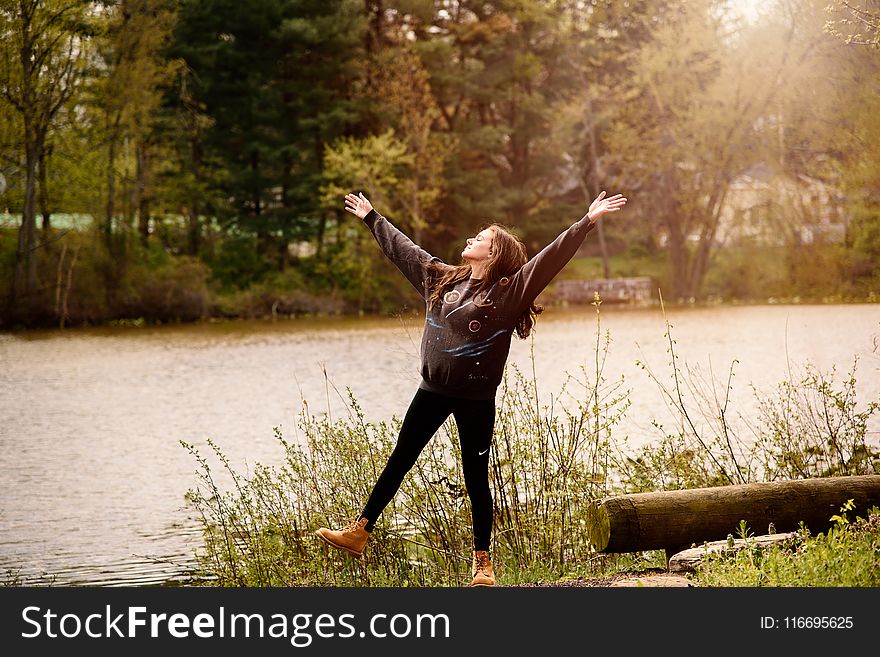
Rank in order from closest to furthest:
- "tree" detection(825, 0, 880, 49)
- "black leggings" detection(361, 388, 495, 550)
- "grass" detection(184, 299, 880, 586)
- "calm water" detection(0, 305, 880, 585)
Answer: "black leggings" detection(361, 388, 495, 550)
"grass" detection(184, 299, 880, 586)
"tree" detection(825, 0, 880, 49)
"calm water" detection(0, 305, 880, 585)

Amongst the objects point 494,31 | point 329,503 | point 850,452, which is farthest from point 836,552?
point 494,31

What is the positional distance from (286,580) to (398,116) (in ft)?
112

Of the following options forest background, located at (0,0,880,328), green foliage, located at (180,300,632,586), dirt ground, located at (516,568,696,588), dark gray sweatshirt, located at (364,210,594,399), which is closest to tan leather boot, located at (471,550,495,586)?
dirt ground, located at (516,568,696,588)

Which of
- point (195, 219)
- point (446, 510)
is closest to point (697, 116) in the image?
point (195, 219)

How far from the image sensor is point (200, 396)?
1889cm

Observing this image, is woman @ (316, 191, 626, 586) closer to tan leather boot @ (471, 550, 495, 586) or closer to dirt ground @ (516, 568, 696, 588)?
tan leather boot @ (471, 550, 495, 586)

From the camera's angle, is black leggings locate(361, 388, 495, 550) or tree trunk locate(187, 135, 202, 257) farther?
tree trunk locate(187, 135, 202, 257)

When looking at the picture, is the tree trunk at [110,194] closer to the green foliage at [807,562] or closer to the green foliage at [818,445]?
the green foliage at [818,445]

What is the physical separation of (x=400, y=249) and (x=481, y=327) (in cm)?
69

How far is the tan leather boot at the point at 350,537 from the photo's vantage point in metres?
6.17

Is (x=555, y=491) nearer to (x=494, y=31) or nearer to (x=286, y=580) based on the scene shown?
(x=286, y=580)

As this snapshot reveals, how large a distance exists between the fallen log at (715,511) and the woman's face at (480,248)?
136cm

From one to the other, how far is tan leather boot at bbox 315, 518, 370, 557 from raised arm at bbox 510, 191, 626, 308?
52.3 inches

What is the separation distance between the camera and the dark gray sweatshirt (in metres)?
5.91
